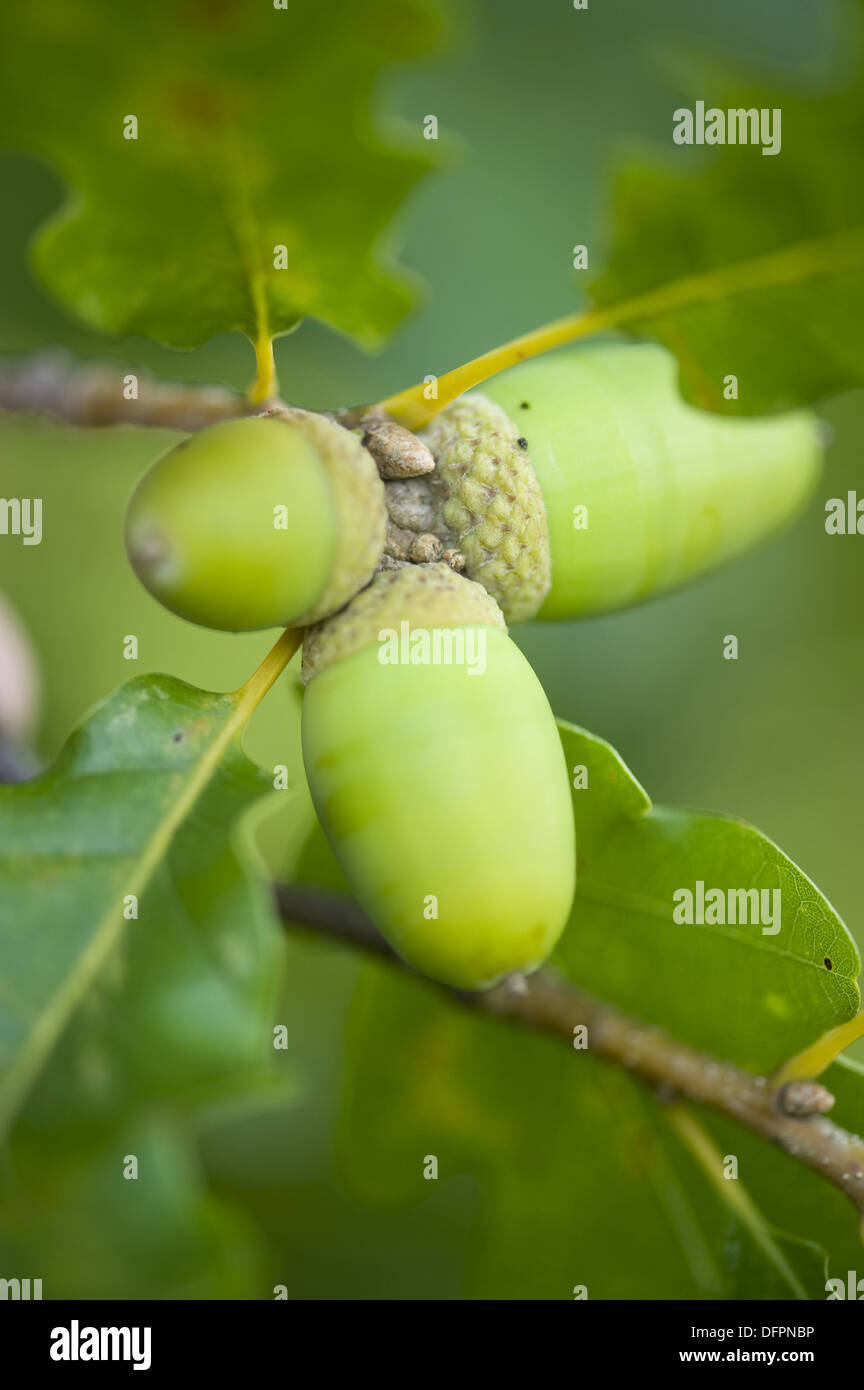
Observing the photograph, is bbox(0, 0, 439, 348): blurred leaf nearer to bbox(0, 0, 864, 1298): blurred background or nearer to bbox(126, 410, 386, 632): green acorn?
bbox(126, 410, 386, 632): green acorn

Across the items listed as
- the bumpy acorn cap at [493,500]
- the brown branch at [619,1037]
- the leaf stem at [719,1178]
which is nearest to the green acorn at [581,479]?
the bumpy acorn cap at [493,500]

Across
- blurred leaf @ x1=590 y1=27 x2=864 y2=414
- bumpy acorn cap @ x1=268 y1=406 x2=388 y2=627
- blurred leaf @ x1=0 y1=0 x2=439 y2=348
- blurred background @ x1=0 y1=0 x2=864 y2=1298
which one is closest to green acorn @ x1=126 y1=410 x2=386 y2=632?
bumpy acorn cap @ x1=268 y1=406 x2=388 y2=627

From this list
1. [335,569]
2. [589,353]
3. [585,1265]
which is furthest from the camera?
[585,1265]

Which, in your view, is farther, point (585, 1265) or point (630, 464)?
point (585, 1265)

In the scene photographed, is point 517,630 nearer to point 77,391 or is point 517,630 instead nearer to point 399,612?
point 77,391

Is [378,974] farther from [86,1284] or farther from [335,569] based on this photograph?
[335,569]
